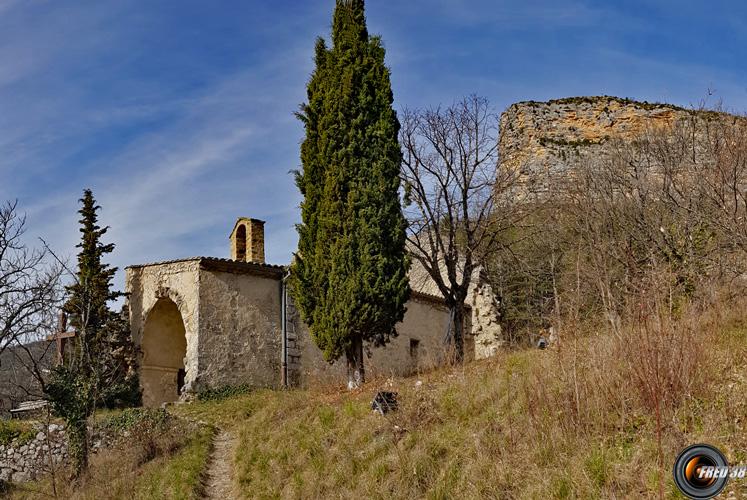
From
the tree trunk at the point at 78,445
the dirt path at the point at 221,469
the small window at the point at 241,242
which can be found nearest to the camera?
the dirt path at the point at 221,469

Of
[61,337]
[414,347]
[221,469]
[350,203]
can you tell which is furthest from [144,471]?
[414,347]

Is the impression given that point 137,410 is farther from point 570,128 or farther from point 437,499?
point 570,128

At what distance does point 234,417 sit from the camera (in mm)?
15898

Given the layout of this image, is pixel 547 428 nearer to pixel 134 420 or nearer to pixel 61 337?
pixel 134 420

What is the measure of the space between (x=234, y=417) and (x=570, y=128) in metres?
18.6

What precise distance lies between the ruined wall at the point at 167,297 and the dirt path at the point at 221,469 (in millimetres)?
3965

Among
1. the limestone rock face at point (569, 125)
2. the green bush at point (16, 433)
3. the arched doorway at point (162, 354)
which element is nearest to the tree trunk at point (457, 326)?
the arched doorway at point (162, 354)

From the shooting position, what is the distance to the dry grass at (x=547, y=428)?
701 centimetres

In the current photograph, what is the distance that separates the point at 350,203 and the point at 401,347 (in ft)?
25.7

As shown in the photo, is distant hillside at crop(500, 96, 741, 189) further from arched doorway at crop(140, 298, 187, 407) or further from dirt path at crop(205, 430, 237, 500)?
dirt path at crop(205, 430, 237, 500)

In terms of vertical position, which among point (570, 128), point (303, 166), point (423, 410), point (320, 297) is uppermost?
point (570, 128)

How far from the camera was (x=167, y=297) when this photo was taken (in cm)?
1972

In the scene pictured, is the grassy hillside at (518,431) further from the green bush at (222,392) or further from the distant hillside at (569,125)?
the distant hillside at (569,125)

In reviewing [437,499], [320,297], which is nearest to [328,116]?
[320,297]
